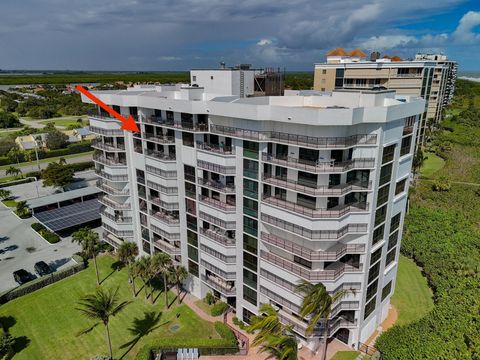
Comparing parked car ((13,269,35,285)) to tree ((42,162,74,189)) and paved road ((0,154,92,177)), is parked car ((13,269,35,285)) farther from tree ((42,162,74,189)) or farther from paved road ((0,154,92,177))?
paved road ((0,154,92,177))

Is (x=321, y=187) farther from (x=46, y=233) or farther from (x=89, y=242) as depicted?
(x=46, y=233)

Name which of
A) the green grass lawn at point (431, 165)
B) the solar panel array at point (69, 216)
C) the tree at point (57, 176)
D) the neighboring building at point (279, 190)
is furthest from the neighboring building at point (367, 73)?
the tree at point (57, 176)

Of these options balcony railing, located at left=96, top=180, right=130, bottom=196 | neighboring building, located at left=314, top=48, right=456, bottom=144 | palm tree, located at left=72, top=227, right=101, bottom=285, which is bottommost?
palm tree, located at left=72, top=227, right=101, bottom=285

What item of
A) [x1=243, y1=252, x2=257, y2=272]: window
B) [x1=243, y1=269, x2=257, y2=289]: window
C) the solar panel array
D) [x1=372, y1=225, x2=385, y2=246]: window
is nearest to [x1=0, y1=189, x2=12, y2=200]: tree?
the solar panel array

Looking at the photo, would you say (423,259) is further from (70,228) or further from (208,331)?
(70,228)

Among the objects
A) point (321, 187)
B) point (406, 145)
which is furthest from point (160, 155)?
point (406, 145)

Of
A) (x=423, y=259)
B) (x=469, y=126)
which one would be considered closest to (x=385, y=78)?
(x=423, y=259)

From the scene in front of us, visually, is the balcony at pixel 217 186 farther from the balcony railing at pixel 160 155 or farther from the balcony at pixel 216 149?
the balcony railing at pixel 160 155
